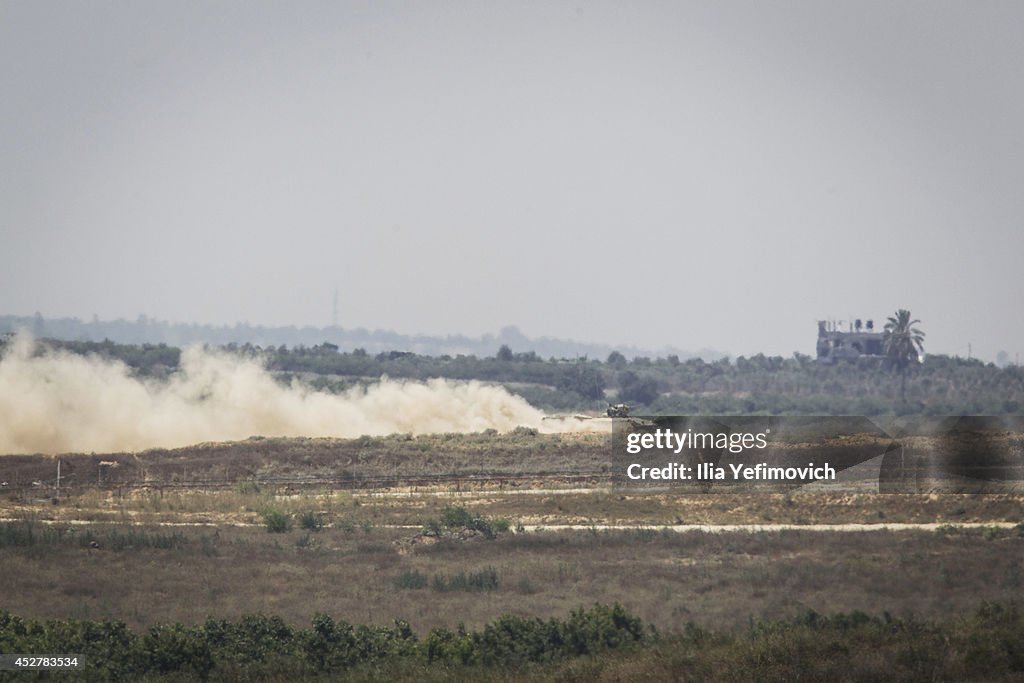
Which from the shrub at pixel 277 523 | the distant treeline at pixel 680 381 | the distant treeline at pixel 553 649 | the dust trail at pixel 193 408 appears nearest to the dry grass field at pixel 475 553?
the shrub at pixel 277 523

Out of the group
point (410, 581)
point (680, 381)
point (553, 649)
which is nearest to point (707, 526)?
point (410, 581)

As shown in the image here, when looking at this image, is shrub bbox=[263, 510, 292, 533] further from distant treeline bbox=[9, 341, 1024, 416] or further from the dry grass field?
distant treeline bbox=[9, 341, 1024, 416]

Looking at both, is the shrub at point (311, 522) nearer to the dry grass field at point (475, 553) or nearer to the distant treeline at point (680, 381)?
the dry grass field at point (475, 553)

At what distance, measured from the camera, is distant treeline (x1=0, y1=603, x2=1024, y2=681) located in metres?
30.3

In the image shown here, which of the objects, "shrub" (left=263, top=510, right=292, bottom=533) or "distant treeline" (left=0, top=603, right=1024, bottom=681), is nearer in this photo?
"distant treeline" (left=0, top=603, right=1024, bottom=681)

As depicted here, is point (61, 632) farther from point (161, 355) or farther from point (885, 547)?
point (161, 355)

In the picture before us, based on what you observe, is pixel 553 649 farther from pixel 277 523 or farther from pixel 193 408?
pixel 193 408

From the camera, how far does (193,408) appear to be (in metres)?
100

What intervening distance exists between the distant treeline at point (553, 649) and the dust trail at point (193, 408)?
173 ft

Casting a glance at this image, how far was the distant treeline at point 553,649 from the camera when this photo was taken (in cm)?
3027

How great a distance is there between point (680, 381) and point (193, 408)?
9025 centimetres

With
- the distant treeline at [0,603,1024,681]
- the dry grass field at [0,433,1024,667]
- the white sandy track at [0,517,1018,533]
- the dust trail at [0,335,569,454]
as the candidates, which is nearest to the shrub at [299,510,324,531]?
the dry grass field at [0,433,1024,667]

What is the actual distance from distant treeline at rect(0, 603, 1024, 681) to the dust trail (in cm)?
5259

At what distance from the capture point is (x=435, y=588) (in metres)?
44.7
